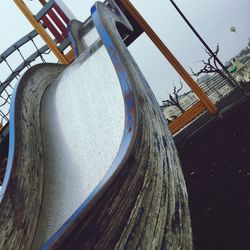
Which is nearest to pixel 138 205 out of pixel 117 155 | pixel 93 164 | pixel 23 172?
pixel 117 155

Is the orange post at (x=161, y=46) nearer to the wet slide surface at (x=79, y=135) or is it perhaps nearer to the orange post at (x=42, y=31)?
the orange post at (x=42, y=31)

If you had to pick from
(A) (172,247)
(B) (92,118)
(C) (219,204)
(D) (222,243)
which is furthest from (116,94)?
(C) (219,204)

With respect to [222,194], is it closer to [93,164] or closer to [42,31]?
[93,164]

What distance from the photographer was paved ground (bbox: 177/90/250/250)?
174 cm

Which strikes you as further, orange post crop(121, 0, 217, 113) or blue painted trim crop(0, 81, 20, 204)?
orange post crop(121, 0, 217, 113)

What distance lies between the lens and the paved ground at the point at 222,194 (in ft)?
5.70

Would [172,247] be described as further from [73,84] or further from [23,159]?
[73,84]

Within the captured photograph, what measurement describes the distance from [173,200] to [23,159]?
49.2 inches

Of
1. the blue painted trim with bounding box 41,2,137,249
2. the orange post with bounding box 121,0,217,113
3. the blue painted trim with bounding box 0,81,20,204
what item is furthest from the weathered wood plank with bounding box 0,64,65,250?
the orange post with bounding box 121,0,217,113

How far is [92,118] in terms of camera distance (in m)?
1.86

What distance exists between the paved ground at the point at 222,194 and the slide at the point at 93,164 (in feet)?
2.25

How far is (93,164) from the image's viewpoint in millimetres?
1592

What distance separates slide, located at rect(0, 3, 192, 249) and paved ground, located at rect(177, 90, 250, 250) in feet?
2.25

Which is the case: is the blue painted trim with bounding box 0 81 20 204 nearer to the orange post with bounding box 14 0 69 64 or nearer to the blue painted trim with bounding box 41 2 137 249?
the blue painted trim with bounding box 41 2 137 249
